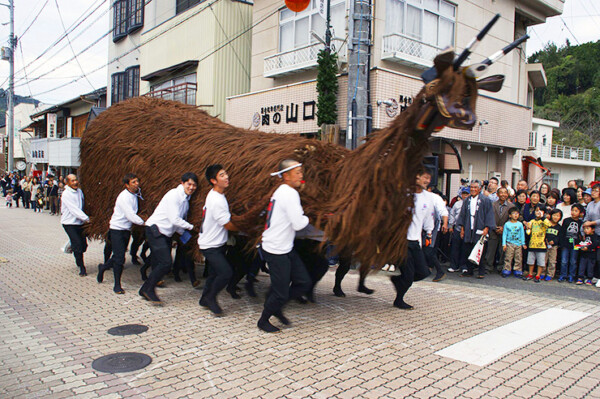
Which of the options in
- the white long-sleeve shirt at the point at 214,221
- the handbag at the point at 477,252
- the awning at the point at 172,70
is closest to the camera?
the white long-sleeve shirt at the point at 214,221

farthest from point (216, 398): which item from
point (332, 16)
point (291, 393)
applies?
point (332, 16)

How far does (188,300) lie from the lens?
6258 mm

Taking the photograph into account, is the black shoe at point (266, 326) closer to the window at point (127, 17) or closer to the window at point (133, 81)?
the window at point (133, 81)

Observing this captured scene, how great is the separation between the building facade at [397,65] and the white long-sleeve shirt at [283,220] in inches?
287

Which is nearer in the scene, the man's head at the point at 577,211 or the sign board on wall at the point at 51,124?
the man's head at the point at 577,211

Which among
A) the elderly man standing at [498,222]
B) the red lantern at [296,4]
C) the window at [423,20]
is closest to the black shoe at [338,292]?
the elderly man standing at [498,222]

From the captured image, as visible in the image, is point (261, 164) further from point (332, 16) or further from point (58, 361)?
point (332, 16)

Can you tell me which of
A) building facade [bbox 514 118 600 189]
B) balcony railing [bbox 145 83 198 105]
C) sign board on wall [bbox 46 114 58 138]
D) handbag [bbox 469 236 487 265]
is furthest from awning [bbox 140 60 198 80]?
building facade [bbox 514 118 600 189]

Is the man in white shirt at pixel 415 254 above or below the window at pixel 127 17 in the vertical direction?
below

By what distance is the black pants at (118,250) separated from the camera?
6523 millimetres

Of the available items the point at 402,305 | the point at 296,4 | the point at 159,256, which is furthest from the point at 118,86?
the point at 402,305

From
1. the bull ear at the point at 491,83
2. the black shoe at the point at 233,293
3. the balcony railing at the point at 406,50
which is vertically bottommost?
the black shoe at the point at 233,293

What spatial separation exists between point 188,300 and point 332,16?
10.2 meters

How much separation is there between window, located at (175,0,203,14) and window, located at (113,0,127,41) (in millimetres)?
4870
